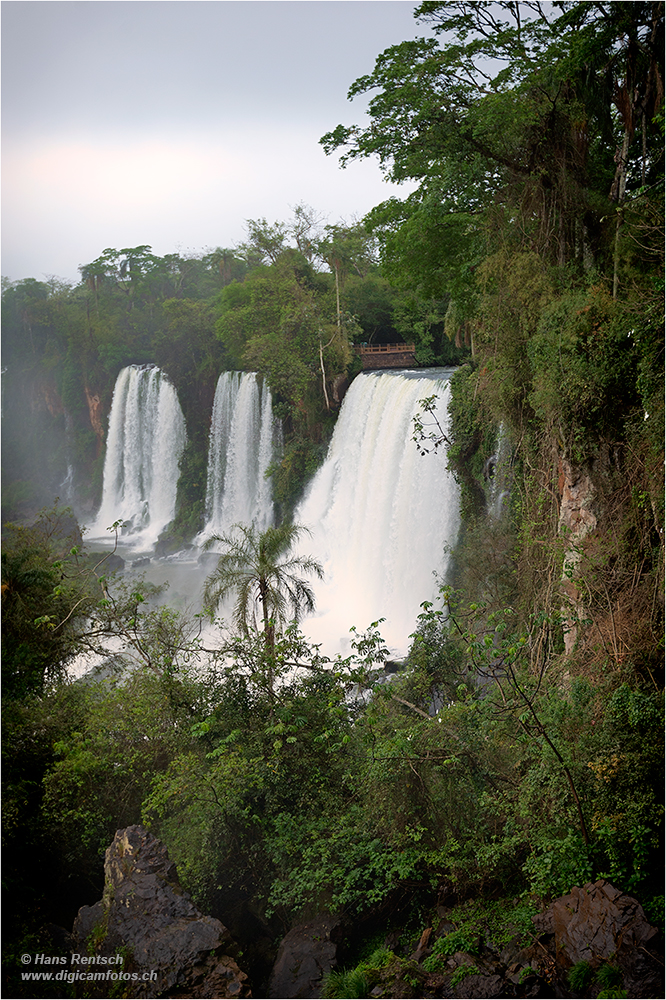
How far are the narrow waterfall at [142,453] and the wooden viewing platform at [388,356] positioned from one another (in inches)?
294

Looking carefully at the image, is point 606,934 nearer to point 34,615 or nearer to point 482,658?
point 482,658

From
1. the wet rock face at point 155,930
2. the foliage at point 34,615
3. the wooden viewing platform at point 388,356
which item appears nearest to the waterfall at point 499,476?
the foliage at point 34,615

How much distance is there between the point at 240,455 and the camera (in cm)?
1988

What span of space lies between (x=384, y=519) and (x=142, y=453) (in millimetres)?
→ 13031

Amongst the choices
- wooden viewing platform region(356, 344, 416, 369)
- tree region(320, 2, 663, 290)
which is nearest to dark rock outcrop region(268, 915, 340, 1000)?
tree region(320, 2, 663, 290)

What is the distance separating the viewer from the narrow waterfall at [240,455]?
1925 centimetres

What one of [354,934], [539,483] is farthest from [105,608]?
[539,483]

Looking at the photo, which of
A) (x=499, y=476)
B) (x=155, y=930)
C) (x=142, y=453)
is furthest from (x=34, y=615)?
(x=142, y=453)

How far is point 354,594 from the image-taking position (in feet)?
45.5

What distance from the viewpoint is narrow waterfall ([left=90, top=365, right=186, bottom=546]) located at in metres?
22.9

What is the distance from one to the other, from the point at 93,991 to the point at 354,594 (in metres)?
9.15

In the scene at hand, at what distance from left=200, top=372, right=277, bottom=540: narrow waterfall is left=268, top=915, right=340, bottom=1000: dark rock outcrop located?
1337 centimetres

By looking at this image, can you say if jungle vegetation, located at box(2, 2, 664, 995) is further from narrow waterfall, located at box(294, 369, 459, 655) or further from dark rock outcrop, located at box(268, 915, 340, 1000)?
narrow waterfall, located at box(294, 369, 459, 655)

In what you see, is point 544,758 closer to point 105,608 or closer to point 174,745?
point 174,745
